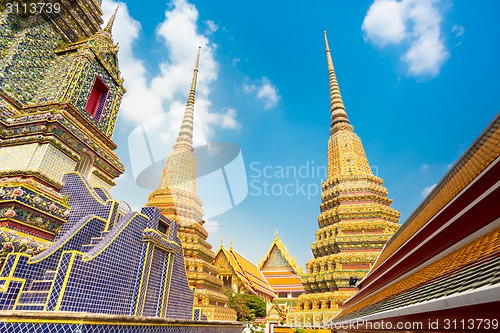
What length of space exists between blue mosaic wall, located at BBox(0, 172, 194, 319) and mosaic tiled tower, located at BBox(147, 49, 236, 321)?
284 inches

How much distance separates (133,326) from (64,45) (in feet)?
29.3

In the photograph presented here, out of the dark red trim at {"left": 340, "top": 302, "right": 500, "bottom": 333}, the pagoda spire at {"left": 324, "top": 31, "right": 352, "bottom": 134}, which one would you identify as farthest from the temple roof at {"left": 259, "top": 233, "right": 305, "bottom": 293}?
the dark red trim at {"left": 340, "top": 302, "right": 500, "bottom": 333}

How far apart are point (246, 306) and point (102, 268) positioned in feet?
66.4

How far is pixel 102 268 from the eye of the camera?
5.36 metres

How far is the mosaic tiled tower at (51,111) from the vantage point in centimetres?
609

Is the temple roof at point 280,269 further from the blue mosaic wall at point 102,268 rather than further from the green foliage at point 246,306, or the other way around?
the blue mosaic wall at point 102,268

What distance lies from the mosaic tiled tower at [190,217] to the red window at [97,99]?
9.79m

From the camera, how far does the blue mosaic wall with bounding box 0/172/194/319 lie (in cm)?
450

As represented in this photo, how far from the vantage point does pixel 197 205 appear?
20.9m

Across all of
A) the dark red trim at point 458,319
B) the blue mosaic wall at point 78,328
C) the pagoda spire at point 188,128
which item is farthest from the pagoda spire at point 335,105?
the dark red trim at point 458,319

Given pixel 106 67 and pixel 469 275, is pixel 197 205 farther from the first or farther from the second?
pixel 469 275

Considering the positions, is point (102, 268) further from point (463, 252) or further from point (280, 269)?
point (280, 269)

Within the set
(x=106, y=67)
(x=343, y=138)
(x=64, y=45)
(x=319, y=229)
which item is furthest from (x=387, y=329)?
(x=343, y=138)

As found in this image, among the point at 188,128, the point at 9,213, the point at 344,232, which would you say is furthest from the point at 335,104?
the point at 9,213
